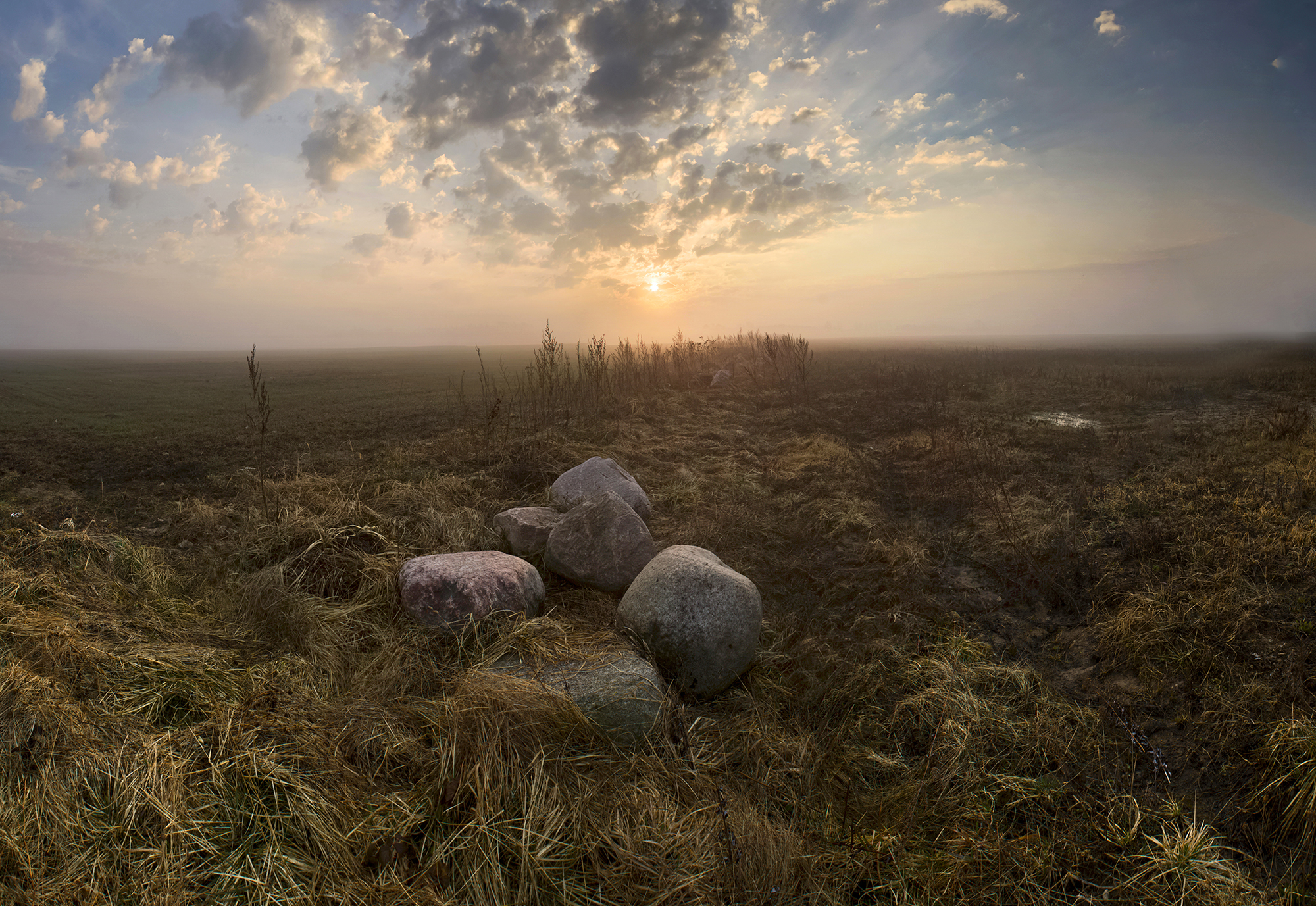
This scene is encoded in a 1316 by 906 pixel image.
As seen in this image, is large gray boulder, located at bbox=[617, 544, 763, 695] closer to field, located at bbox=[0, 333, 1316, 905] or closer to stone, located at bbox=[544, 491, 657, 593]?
field, located at bbox=[0, 333, 1316, 905]

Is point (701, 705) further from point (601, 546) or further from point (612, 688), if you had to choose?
point (601, 546)

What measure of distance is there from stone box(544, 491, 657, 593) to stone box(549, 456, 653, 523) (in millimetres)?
1233

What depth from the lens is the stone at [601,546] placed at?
4812mm

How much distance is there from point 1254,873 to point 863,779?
5.41 ft

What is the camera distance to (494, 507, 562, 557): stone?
17.6 feet

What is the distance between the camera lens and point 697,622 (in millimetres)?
3818

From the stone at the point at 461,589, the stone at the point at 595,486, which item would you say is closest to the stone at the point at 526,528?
the stone at the point at 595,486

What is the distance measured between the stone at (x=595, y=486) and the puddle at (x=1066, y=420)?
379 inches

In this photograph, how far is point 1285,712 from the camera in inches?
122

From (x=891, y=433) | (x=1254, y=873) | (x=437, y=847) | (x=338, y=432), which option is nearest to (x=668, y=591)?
(x=437, y=847)

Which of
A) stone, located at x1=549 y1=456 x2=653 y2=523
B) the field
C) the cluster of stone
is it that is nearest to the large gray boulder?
the cluster of stone

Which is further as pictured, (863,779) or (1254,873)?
(863,779)

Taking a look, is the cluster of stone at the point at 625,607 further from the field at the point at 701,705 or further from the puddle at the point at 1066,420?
the puddle at the point at 1066,420

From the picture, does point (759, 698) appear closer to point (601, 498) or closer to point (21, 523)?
point (601, 498)
